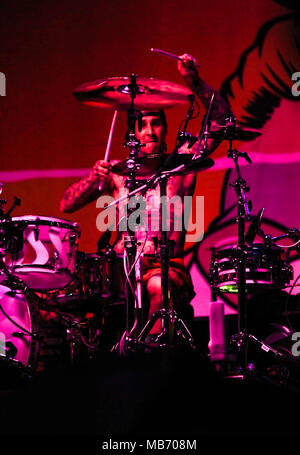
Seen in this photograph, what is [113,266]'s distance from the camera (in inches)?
164

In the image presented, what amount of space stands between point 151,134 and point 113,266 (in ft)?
4.58

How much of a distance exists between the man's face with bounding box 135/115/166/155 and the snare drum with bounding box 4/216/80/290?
114 cm

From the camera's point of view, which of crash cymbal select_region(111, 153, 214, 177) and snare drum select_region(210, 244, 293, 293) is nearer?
crash cymbal select_region(111, 153, 214, 177)

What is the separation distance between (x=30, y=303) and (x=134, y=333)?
62cm

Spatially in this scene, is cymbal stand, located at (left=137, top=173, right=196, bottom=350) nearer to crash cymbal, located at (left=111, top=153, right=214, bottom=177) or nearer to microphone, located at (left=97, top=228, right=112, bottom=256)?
crash cymbal, located at (left=111, top=153, right=214, bottom=177)

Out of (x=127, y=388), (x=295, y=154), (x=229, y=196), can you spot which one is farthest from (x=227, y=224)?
(x=127, y=388)

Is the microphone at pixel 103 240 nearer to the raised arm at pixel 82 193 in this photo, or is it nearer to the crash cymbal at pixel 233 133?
the crash cymbal at pixel 233 133

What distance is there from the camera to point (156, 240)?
415cm

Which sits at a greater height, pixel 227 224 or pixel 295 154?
pixel 295 154

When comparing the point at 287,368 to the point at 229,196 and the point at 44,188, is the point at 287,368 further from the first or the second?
the point at 44,188

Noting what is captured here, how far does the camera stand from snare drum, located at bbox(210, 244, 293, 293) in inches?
161

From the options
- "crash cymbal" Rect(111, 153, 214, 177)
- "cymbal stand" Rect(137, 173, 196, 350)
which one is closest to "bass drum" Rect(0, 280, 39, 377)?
"cymbal stand" Rect(137, 173, 196, 350)

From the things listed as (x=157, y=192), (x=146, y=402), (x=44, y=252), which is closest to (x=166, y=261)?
(x=44, y=252)

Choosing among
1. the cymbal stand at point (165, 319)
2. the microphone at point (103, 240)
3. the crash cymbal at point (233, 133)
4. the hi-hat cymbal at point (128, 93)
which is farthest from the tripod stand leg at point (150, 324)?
the hi-hat cymbal at point (128, 93)
